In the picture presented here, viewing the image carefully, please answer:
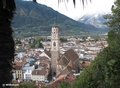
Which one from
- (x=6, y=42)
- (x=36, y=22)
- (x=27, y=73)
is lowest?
(x=27, y=73)

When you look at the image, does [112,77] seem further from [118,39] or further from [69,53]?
[69,53]

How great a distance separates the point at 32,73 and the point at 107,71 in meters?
22.3

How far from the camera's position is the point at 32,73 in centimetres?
2619

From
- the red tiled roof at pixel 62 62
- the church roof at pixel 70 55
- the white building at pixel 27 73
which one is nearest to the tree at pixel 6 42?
the red tiled roof at pixel 62 62

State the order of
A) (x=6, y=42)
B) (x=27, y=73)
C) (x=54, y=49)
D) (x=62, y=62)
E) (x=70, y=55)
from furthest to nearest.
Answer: (x=70, y=55) < (x=54, y=49) < (x=27, y=73) < (x=62, y=62) < (x=6, y=42)

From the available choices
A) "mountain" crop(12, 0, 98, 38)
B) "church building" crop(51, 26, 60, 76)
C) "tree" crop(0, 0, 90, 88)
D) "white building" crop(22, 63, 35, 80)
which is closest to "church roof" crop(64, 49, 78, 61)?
"church building" crop(51, 26, 60, 76)

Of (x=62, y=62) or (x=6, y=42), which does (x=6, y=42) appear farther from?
(x=62, y=62)

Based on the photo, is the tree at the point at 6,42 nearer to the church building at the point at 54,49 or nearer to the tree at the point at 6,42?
the tree at the point at 6,42

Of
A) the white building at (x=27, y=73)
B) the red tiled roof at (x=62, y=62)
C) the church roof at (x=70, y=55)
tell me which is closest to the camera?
the red tiled roof at (x=62, y=62)

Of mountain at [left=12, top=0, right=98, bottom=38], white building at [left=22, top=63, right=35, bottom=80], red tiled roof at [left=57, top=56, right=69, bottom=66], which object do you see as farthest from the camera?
mountain at [left=12, top=0, right=98, bottom=38]

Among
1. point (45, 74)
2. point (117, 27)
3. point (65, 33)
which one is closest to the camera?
point (117, 27)

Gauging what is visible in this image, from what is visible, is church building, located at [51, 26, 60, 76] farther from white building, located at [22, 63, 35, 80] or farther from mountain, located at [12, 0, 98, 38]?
mountain, located at [12, 0, 98, 38]

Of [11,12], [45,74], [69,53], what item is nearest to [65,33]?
[69,53]

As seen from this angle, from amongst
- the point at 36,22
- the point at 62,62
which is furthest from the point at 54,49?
the point at 36,22
